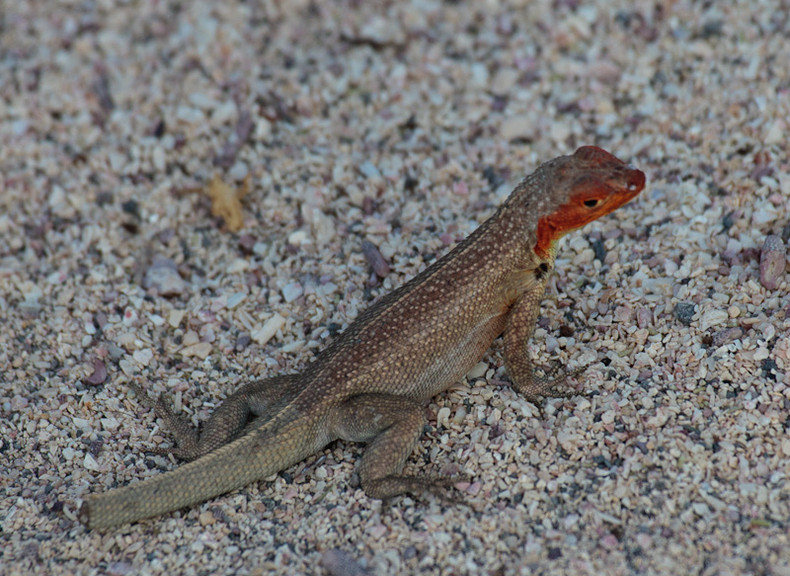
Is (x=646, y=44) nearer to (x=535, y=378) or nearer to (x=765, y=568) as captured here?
(x=535, y=378)

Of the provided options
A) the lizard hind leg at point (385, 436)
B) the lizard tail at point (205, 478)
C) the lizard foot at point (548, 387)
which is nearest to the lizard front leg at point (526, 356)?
the lizard foot at point (548, 387)

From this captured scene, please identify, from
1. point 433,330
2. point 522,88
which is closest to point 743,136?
point 522,88

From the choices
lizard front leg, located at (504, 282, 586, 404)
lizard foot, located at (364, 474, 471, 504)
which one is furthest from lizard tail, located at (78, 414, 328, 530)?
lizard front leg, located at (504, 282, 586, 404)

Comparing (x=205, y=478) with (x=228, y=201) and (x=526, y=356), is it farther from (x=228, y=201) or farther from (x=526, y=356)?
(x=228, y=201)

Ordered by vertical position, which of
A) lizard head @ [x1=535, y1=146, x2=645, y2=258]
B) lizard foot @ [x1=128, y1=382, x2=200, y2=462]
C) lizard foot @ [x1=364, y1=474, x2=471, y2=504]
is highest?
lizard head @ [x1=535, y1=146, x2=645, y2=258]

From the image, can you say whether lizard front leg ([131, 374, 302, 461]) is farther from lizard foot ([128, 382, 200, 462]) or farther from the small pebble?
the small pebble

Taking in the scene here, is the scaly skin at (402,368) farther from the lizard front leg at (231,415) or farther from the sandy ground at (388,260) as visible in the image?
the sandy ground at (388,260)

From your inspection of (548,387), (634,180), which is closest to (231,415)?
(548,387)
